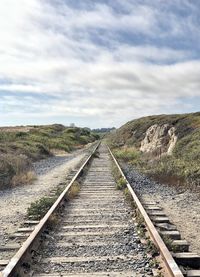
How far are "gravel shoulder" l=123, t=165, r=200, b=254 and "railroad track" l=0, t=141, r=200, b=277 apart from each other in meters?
0.60

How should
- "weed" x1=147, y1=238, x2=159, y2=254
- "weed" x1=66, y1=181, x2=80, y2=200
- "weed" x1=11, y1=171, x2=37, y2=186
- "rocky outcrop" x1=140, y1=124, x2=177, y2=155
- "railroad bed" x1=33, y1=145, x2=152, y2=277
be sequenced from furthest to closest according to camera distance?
"rocky outcrop" x1=140, y1=124, x2=177, y2=155
"weed" x1=11, y1=171, x2=37, y2=186
"weed" x1=66, y1=181, x2=80, y2=200
"weed" x1=147, y1=238, x2=159, y2=254
"railroad bed" x1=33, y1=145, x2=152, y2=277

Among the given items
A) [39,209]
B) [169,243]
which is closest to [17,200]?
[39,209]

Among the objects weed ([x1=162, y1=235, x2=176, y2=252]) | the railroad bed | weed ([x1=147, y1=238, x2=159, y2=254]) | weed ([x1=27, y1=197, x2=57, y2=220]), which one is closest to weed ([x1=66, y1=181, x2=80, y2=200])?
the railroad bed

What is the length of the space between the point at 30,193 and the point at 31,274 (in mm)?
8237

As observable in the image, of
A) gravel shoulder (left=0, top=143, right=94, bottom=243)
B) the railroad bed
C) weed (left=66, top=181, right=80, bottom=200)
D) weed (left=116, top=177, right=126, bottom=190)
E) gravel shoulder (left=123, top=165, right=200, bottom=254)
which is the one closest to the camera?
the railroad bed

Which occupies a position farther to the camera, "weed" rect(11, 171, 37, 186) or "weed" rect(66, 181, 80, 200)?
"weed" rect(11, 171, 37, 186)

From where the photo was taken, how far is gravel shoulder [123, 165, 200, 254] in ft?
25.4

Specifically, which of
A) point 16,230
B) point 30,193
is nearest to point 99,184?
point 30,193

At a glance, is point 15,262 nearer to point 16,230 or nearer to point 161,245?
point 161,245

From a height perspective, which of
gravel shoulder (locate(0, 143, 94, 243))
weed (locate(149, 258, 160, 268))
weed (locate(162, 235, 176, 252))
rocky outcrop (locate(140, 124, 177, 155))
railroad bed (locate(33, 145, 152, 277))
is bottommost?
gravel shoulder (locate(0, 143, 94, 243))

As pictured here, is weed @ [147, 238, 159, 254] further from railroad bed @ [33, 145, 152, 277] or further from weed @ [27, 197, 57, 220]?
weed @ [27, 197, 57, 220]

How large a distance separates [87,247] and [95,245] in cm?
15

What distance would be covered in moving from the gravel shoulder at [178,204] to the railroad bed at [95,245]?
98 centimetres

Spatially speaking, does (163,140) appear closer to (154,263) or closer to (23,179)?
(23,179)
